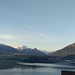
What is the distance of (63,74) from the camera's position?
50625 mm

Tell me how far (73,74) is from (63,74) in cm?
370

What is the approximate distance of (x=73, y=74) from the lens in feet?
162
